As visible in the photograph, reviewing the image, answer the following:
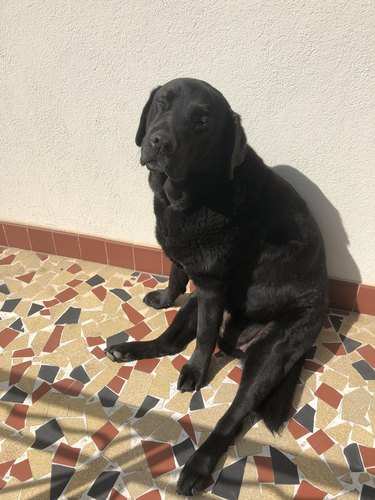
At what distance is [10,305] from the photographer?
202 cm

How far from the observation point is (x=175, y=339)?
1743 millimetres

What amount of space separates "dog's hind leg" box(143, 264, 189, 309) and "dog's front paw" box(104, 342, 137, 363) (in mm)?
355

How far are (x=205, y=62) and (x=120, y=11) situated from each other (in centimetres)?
44

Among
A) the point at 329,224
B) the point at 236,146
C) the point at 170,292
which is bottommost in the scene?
the point at 170,292

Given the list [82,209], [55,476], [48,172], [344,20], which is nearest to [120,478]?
[55,476]

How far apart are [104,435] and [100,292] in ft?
2.85

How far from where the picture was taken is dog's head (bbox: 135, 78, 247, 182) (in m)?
1.20

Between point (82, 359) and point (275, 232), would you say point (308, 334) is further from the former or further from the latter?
point (82, 359)

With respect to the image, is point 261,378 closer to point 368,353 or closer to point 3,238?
point 368,353

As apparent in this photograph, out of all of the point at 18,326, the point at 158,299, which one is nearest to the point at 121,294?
the point at 158,299

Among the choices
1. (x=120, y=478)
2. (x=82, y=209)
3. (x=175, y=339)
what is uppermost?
(x=82, y=209)

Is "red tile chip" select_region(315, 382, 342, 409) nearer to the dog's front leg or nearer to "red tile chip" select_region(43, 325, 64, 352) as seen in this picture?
the dog's front leg

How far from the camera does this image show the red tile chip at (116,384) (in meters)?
1.58

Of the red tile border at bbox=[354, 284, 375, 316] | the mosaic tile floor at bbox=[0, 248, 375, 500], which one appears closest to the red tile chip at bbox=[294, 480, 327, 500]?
the mosaic tile floor at bbox=[0, 248, 375, 500]
